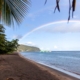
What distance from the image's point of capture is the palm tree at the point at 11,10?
7.31 ft

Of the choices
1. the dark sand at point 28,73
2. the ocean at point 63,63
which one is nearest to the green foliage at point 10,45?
the ocean at point 63,63

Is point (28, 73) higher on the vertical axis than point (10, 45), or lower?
lower

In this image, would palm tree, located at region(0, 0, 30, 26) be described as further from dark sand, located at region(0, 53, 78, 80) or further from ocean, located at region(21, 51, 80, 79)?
ocean, located at region(21, 51, 80, 79)

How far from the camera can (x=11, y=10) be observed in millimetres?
2359

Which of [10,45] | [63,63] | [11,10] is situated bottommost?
[63,63]

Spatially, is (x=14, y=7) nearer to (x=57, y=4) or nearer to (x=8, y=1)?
(x=8, y=1)

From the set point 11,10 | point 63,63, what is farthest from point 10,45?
point 11,10

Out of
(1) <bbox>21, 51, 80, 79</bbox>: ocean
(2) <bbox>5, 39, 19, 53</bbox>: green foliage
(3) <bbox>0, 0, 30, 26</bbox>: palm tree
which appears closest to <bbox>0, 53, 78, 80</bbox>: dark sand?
(1) <bbox>21, 51, 80, 79</bbox>: ocean

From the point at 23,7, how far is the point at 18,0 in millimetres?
111

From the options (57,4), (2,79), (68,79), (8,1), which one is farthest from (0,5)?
(68,79)

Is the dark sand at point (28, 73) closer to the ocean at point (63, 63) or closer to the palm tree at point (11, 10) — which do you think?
the ocean at point (63, 63)

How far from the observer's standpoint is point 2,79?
849cm

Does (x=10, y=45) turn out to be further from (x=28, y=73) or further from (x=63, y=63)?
(x=28, y=73)

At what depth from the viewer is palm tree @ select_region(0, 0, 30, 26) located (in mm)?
2229
